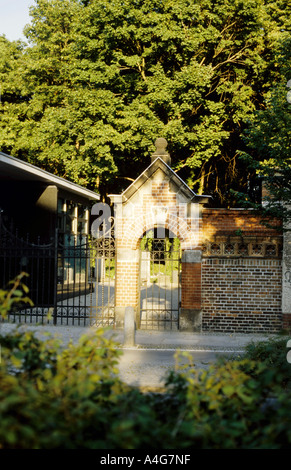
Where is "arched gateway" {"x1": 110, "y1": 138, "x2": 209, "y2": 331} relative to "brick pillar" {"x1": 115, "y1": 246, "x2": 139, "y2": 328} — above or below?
above

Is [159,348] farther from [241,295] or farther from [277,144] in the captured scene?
[277,144]

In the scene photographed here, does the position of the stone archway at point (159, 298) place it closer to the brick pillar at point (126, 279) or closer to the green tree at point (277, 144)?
the brick pillar at point (126, 279)

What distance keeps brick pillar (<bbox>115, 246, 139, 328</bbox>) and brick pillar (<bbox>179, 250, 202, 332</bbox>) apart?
4.25 ft

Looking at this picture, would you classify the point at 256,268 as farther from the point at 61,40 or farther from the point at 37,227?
the point at 61,40

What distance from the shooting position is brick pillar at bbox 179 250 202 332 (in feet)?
44.2

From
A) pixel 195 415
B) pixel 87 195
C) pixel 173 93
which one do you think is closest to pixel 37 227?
pixel 87 195

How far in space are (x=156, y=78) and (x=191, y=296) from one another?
15512mm

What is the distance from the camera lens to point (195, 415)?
3.42m

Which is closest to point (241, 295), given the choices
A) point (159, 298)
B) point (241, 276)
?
point (241, 276)

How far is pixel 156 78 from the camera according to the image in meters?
25.9

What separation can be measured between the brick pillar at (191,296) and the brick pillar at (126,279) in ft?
4.25

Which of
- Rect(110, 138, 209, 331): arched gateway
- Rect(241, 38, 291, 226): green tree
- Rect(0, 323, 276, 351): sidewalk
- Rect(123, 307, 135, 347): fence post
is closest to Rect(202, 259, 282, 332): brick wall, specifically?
Rect(0, 323, 276, 351): sidewalk

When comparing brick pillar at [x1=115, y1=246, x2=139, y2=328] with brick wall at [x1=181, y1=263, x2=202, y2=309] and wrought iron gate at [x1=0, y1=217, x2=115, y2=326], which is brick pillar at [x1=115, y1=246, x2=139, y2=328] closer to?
wrought iron gate at [x1=0, y1=217, x2=115, y2=326]
